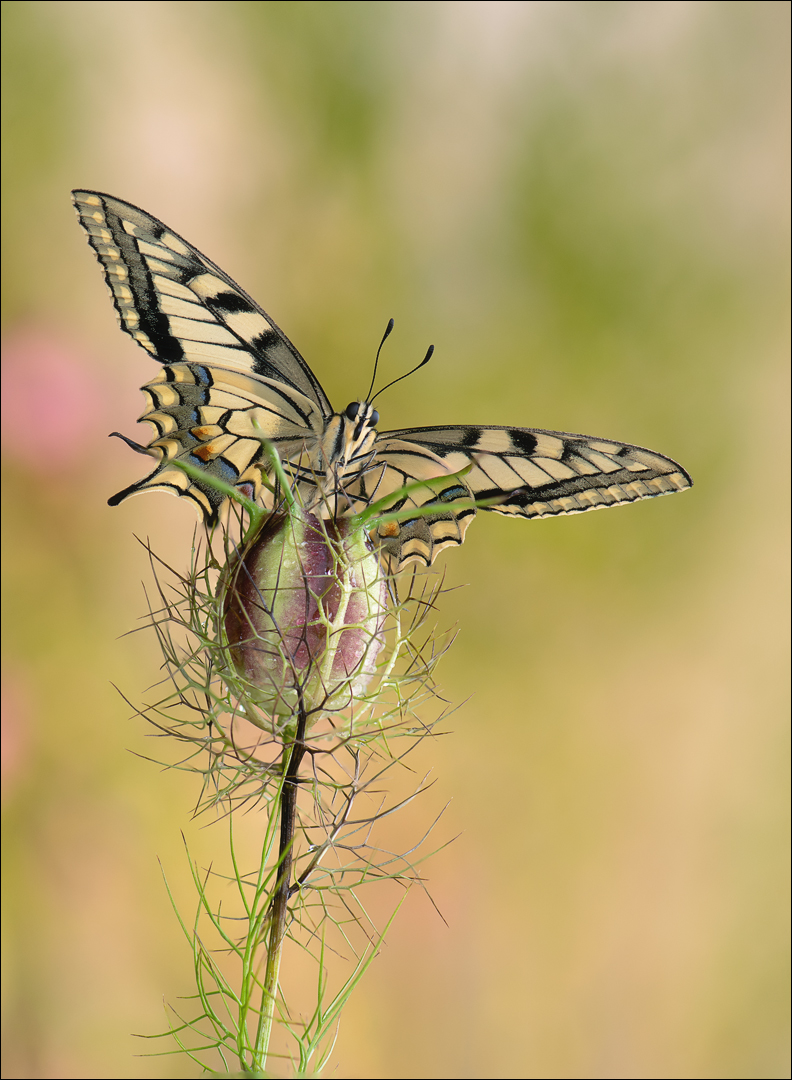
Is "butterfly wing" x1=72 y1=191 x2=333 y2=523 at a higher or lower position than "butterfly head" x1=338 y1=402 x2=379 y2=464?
higher

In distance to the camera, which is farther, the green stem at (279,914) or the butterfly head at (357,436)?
the butterfly head at (357,436)

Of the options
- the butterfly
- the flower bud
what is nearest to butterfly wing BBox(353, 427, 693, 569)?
the butterfly

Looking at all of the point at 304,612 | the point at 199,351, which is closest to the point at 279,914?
the point at 304,612

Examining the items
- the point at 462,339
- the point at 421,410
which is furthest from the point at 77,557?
the point at 462,339

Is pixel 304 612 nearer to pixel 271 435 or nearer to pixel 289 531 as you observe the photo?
pixel 289 531

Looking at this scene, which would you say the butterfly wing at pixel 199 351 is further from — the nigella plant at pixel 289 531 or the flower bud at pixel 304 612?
the flower bud at pixel 304 612

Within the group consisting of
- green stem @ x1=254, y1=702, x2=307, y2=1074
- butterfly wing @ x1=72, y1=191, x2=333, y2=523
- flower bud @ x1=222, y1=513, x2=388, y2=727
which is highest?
butterfly wing @ x1=72, y1=191, x2=333, y2=523

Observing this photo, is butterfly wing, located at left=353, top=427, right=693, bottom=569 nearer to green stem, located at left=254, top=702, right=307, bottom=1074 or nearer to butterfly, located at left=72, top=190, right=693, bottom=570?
butterfly, located at left=72, top=190, right=693, bottom=570

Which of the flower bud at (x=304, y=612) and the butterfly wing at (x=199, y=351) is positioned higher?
the butterfly wing at (x=199, y=351)

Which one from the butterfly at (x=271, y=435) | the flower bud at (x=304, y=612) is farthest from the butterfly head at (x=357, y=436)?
the flower bud at (x=304, y=612)

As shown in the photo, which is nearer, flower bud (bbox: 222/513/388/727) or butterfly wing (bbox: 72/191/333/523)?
flower bud (bbox: 222/513/388/727)
